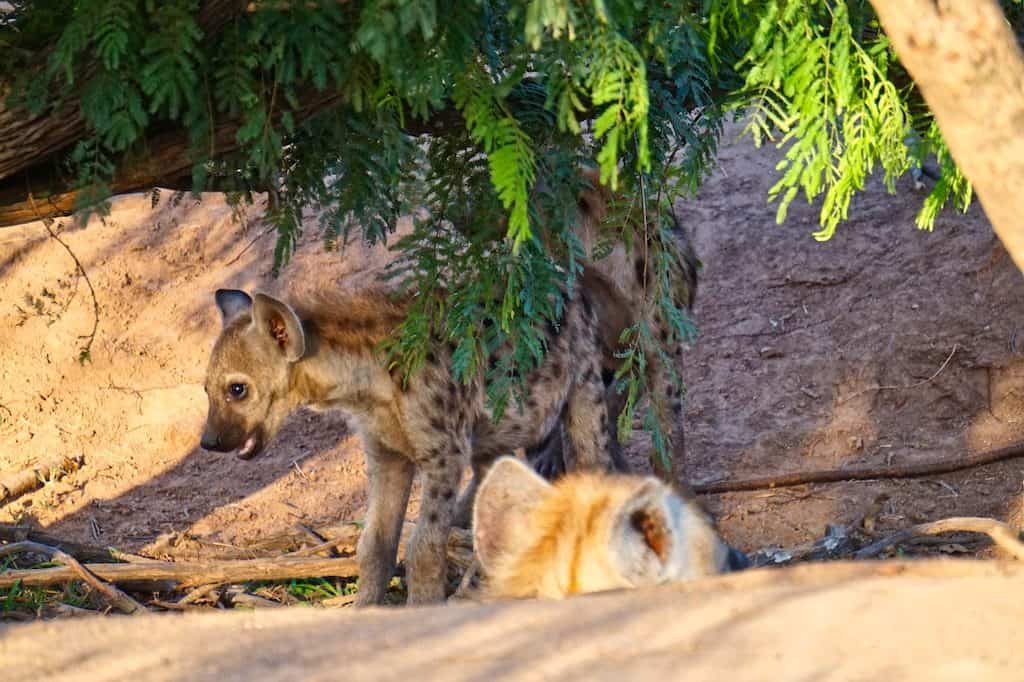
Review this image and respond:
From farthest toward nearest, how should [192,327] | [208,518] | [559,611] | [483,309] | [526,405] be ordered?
[192,327] → [208,518] → [526,405] → [483,309] → [559,611]

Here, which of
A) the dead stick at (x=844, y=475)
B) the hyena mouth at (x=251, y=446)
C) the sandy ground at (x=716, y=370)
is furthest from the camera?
the sandy ground at (x=716, y=370)

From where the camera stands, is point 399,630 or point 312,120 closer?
point 399,630

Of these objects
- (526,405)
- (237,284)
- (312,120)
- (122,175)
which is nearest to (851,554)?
(526,405)

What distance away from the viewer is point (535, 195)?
181 inches

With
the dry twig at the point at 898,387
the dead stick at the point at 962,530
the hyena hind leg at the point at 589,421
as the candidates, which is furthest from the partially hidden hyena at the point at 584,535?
the dry twig at the point at 898,387

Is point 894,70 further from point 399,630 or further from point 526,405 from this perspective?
point 399,630

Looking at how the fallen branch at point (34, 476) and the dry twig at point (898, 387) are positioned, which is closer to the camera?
the fallen branch at point (34, 476)

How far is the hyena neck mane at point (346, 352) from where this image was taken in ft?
19.6

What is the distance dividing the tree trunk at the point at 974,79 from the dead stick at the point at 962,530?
1.09 m

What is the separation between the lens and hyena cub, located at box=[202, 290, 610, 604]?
19.4ft

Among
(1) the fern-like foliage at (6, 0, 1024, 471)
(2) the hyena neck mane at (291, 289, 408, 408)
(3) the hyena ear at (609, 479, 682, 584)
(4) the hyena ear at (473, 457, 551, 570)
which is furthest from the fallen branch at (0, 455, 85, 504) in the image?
(3) the hyena ear at (609, 479, 682, 584)

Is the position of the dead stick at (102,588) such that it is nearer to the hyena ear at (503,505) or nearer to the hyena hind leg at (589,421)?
the hyena hind leg at (589,421)

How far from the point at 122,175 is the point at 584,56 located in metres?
1.59

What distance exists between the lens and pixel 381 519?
6.13 meters
